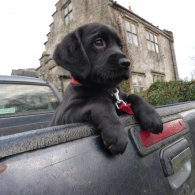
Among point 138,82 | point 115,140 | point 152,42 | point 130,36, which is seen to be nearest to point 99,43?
point 115,140

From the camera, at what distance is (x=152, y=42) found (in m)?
25.1

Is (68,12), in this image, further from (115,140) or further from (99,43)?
(115,140)

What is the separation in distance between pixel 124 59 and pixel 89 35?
16.5 inches

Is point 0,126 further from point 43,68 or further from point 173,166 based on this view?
point 43,68

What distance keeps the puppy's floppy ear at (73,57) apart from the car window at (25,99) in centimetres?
156

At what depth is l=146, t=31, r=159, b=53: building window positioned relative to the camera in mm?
24370

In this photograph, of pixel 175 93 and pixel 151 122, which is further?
pixel 175 93

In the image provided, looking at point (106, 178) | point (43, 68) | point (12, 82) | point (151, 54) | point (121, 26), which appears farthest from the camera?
point (151, 54)

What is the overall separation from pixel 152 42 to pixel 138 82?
5.24 metres

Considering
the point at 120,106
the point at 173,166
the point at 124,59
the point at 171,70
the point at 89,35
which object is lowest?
the point at 173,166

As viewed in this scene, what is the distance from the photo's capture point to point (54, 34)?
2531cm

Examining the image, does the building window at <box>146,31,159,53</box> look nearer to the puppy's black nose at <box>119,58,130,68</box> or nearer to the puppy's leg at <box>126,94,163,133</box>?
the puppy's black nose at <box>119,58,130,68</box>

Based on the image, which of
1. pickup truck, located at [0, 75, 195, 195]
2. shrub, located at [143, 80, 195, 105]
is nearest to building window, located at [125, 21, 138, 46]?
shrub, located at [143, 80, 195, 105]

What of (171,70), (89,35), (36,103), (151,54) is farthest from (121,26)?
(89,35)
